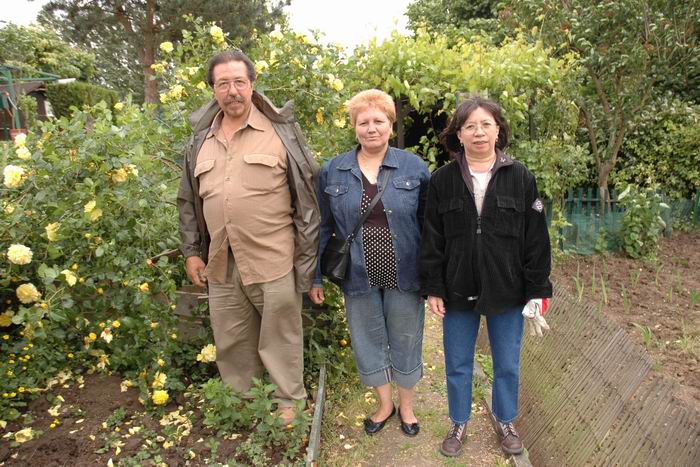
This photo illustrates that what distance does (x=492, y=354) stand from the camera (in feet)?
8.46

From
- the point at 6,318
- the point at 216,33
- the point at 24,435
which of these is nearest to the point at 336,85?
the point at 216,33

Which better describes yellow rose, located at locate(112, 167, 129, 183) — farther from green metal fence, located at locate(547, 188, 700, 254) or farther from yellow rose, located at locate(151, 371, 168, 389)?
green metal fence, located at locate(547, 188, 700, 254)

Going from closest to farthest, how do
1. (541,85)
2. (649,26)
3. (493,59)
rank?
(493,59)
(541,85)
(649,26)

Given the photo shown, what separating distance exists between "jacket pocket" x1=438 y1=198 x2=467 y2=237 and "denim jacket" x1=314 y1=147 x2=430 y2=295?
16 centimetres

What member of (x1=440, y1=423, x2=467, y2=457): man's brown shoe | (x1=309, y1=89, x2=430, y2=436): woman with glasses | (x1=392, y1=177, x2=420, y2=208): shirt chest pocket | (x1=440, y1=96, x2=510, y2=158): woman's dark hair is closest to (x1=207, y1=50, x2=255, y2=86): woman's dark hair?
(x1=309, y1=89, x2=430, y2=436): woman with glasses

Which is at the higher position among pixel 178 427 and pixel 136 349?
pixel 136 349

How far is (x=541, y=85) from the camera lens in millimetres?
5242

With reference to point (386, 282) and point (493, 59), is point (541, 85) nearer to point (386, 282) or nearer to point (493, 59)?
point (493, 59)

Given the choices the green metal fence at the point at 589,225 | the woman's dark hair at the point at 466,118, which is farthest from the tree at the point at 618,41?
the woman's dark hair at the point at 466,118

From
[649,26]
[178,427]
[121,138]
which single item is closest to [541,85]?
[649,26]

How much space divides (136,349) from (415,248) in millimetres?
1700

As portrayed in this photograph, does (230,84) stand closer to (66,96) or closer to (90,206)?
(90,206)

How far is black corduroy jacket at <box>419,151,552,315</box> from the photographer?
234 centimetres

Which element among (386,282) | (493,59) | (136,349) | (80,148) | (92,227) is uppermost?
(493,59)
